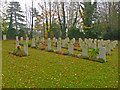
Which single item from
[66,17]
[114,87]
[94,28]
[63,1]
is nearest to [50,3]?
[63,1]

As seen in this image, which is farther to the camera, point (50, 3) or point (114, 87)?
point (50, 3)

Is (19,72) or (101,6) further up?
(101,6)

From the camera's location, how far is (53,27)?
2691 cm

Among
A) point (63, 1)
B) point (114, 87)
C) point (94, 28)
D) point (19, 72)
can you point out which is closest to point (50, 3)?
point (63, 1)

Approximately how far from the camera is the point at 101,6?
2848cm

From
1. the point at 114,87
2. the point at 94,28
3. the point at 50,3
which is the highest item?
the point at 50,3

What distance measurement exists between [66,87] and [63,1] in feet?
82.9

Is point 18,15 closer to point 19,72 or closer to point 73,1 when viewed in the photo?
point 73,1

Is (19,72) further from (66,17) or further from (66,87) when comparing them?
(66,17)

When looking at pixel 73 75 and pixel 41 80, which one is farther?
pixel 73 75

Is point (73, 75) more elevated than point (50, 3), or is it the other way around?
point (50, 3)

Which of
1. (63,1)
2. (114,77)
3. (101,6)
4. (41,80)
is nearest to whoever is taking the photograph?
(41,80)

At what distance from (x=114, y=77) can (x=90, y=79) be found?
3.99ft

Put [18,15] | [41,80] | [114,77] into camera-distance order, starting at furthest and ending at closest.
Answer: [18,15], [114,77], [41,80]
